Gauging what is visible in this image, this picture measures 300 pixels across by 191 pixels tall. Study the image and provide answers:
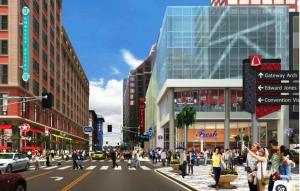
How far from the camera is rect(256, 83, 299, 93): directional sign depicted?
20.7 metres

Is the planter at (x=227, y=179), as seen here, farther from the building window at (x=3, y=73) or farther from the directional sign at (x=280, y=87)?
the building window at (x=3, y=73)

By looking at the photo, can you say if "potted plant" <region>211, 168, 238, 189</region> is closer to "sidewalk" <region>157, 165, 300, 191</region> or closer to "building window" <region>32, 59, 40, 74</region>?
"sidewalk" <region>157, 165, 300, 191</region>

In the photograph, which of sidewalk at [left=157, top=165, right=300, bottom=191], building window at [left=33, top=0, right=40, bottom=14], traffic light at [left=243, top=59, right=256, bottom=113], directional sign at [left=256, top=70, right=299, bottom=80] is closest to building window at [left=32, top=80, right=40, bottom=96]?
building window at [left=33, top=0, right=40, bottom=14]

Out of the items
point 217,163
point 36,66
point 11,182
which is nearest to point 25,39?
point 36,66

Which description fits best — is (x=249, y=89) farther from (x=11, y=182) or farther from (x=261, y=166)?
(x=11, y=182)

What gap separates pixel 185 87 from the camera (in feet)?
308

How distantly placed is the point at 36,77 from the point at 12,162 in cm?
5504

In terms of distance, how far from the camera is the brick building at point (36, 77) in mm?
76312

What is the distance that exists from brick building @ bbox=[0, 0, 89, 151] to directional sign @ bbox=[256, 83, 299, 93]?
2690cm

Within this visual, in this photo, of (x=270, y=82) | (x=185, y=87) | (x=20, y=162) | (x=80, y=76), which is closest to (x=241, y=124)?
(x=185, y=87)

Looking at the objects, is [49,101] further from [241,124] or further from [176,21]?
[241,124]

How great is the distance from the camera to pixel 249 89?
21.9m

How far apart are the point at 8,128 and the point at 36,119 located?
17632 millimetres

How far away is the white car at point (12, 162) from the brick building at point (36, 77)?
515 centimetres
